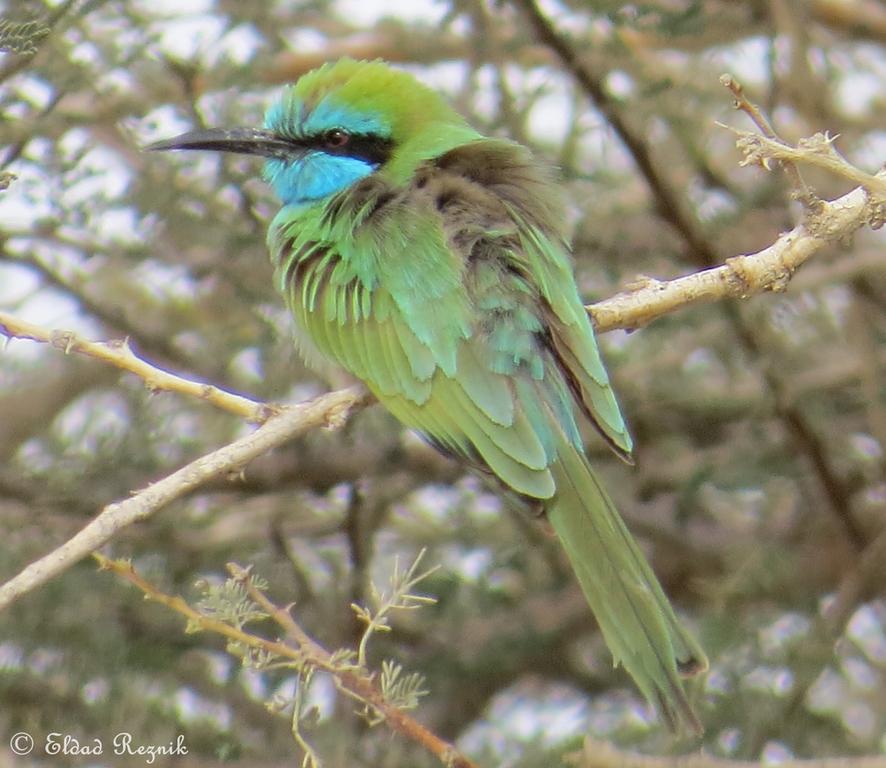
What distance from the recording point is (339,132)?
111 inches

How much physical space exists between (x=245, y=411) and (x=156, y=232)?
1046 millimetres

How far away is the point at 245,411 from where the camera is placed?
2.01 meters

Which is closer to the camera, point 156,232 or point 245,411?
point 245,411

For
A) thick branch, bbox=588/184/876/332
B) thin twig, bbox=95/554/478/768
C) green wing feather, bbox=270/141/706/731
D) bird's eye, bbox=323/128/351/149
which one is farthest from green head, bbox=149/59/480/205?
thin twig, bbox=95/554/478/768

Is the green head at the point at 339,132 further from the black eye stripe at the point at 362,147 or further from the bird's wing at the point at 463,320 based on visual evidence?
the bird's wing at the point at 463,320

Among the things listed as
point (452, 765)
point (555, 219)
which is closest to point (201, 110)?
point (555, 219)

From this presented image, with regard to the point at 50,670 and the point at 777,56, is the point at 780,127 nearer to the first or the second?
the point at 777,56

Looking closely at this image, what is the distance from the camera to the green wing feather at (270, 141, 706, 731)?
211 cm

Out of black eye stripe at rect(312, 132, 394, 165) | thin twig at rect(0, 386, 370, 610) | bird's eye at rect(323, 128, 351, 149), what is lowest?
black eye stripe at rect(312, 132, 394, 165)

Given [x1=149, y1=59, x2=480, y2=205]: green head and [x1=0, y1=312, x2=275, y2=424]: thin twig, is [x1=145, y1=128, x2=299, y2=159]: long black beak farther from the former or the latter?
[x1=0, y1=312, x2=275, y2=424]: thin twig
